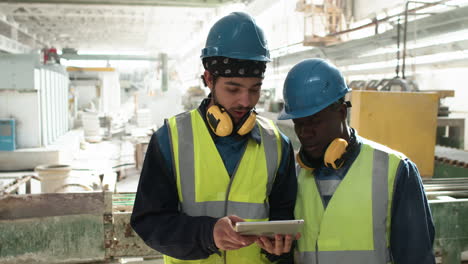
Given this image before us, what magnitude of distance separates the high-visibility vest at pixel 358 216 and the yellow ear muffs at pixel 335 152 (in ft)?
0.24

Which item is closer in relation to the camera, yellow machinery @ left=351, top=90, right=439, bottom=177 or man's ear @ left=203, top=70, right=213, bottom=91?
man's ear @ left=203, top=70, right=213, bottom=91

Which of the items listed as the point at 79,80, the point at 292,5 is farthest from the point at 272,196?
the point at 79,80

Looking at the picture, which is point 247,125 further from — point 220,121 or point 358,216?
point 358,216

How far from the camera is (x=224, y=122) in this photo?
1449 mm

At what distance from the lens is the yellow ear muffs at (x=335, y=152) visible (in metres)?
1.49

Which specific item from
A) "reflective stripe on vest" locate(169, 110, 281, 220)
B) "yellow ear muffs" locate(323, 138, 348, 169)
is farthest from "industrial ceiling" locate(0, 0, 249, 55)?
"yellow ear muffs" locate(323, 138, 348, 169)

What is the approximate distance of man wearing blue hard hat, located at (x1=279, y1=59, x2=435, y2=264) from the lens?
1.41 metres

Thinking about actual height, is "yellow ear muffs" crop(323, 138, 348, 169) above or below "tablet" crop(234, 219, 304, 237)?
above

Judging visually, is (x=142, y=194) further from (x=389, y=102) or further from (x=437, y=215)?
(x=389, y=102)

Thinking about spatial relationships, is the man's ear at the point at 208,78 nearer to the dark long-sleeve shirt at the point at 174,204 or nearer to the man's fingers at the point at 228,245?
the dark long-sleeve shirt at the point at 174,204

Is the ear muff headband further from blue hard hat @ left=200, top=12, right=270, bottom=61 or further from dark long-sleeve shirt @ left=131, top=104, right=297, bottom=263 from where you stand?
blue hard hat @ left=200, top=12, right=270, bottom=61

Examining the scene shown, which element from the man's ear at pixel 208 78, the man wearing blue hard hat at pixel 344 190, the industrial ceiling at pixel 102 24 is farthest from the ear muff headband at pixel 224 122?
the industrial ceiling at pixel 102 24

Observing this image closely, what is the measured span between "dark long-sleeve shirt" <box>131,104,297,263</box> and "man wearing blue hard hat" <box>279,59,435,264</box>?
91 mm

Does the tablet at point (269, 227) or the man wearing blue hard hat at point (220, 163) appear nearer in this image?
the tablet at point (269, 227)
